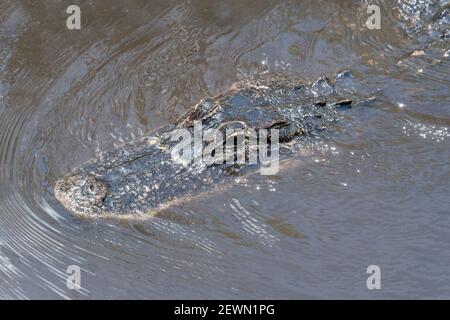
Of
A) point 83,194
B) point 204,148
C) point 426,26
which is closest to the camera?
point 83,194

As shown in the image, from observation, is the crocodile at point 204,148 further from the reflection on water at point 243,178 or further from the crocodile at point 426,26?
the crocodile at point 426,26

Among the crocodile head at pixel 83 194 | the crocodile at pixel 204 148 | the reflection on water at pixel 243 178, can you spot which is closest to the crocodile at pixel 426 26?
the reflection on water at pixel 243 178

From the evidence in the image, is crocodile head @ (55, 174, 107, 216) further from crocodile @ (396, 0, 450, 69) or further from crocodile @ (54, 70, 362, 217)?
crocodile @ (396, 0, 450, 69)

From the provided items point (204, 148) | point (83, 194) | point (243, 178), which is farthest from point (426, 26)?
point (83, 194)

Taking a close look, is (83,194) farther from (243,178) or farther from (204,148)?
(243,178)

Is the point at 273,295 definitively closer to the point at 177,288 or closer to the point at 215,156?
the point at 177,288
